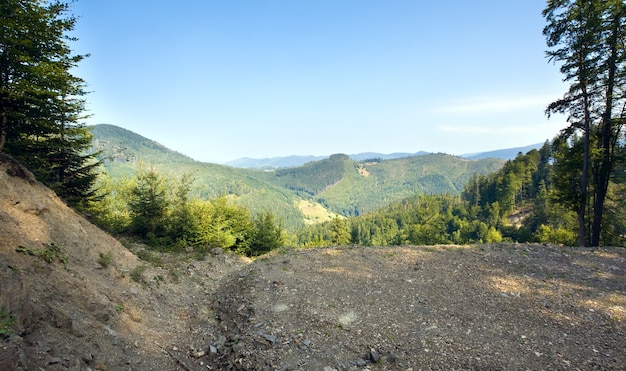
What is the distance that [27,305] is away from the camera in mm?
6156

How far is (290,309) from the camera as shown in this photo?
10898mm

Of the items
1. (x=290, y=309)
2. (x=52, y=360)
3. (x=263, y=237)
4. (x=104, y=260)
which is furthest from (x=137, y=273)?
(x=263, y=237)

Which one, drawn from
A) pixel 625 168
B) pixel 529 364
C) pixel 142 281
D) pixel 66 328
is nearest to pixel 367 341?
pixel 529 364

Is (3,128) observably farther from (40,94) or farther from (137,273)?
(137,273)

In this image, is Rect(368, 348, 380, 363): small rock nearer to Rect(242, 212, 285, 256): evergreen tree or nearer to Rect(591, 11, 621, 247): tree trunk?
Rect(242, 212, 285, 256): evergreen tree

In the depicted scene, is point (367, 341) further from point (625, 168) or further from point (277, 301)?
point (625, 168)

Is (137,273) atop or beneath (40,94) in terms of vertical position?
beneath

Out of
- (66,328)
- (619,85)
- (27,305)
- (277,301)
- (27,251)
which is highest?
(619,85)

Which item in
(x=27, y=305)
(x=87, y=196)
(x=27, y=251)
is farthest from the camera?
(x=87, y=196)

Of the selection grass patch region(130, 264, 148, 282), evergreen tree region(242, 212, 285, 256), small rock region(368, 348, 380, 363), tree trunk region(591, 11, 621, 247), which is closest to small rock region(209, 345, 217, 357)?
small rock region(368, 348, 380, 363)

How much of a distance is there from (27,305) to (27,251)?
301 centimetres

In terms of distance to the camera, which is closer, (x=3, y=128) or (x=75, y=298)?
(x=75, y=298)

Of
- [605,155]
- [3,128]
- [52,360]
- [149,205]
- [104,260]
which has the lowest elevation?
[52,360]

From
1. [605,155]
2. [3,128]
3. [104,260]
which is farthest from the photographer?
[605,155]
